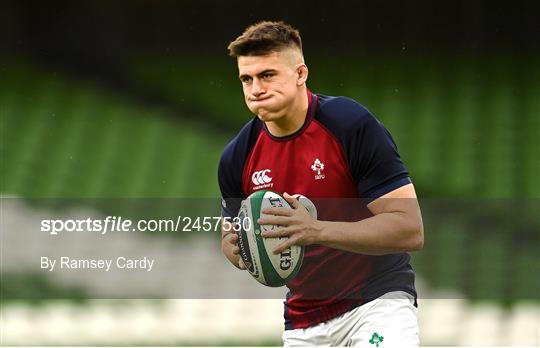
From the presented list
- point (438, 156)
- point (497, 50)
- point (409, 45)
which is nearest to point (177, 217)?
point (438, 156)

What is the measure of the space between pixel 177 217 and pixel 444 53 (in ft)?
10.1

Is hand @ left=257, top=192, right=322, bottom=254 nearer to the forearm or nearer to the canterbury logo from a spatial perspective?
the forearm

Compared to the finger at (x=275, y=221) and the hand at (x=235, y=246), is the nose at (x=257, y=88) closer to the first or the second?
the finger at (x=275, y=221)

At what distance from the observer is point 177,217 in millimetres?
8180

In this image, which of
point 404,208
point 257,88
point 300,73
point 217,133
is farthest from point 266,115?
point 217,133

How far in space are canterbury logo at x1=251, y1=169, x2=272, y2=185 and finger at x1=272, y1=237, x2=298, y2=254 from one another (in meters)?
0.28

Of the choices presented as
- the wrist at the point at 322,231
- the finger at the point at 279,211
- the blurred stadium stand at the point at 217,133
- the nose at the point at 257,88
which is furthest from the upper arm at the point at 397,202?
Answer: the blurred stadium stand at the point at 217,133

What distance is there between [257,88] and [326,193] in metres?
0.46

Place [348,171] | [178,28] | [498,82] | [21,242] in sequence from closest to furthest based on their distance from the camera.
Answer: [348,171]
[21,242]
[498,82]
[178,28]

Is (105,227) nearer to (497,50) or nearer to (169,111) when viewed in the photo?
(169,111)

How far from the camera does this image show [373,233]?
3369 millimetres

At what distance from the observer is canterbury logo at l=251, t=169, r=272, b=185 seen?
3686 millimetres

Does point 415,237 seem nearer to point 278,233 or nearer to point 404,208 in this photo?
point 404,208

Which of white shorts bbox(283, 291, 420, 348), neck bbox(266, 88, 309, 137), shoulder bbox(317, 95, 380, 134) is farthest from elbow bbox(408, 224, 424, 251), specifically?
neck bbox(266, 88, 309, 137)
